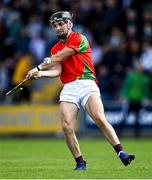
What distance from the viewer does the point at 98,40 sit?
2741 cm

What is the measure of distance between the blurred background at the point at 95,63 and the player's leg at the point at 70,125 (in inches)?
459

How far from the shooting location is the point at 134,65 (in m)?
25.6

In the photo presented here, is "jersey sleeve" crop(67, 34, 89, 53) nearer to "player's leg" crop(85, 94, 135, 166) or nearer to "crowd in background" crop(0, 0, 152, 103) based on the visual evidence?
"player's leg" crop(85, 94, 135, 166)

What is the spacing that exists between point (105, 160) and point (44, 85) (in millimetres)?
11544

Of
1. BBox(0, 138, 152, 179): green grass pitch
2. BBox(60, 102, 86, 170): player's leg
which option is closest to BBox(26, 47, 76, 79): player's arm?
BBox(60, 102, 86, 170): player's leg

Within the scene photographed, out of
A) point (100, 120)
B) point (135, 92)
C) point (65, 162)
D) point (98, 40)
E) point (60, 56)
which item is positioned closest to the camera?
point (100, 120)

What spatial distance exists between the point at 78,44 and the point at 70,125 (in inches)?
54.4

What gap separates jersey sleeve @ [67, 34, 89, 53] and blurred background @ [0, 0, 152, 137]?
1138cm

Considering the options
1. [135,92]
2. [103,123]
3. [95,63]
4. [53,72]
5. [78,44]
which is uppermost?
[78,44]

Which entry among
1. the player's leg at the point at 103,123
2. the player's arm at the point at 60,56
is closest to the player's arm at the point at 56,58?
the player's arm at the point at 60,56

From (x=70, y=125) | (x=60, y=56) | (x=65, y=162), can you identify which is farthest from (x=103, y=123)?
(x=65, y=162)

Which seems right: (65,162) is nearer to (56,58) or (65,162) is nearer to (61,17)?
(56,58)

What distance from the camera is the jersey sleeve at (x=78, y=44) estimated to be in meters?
13.7

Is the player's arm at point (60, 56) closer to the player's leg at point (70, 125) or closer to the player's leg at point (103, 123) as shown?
the player's leg at point (70, 125)
